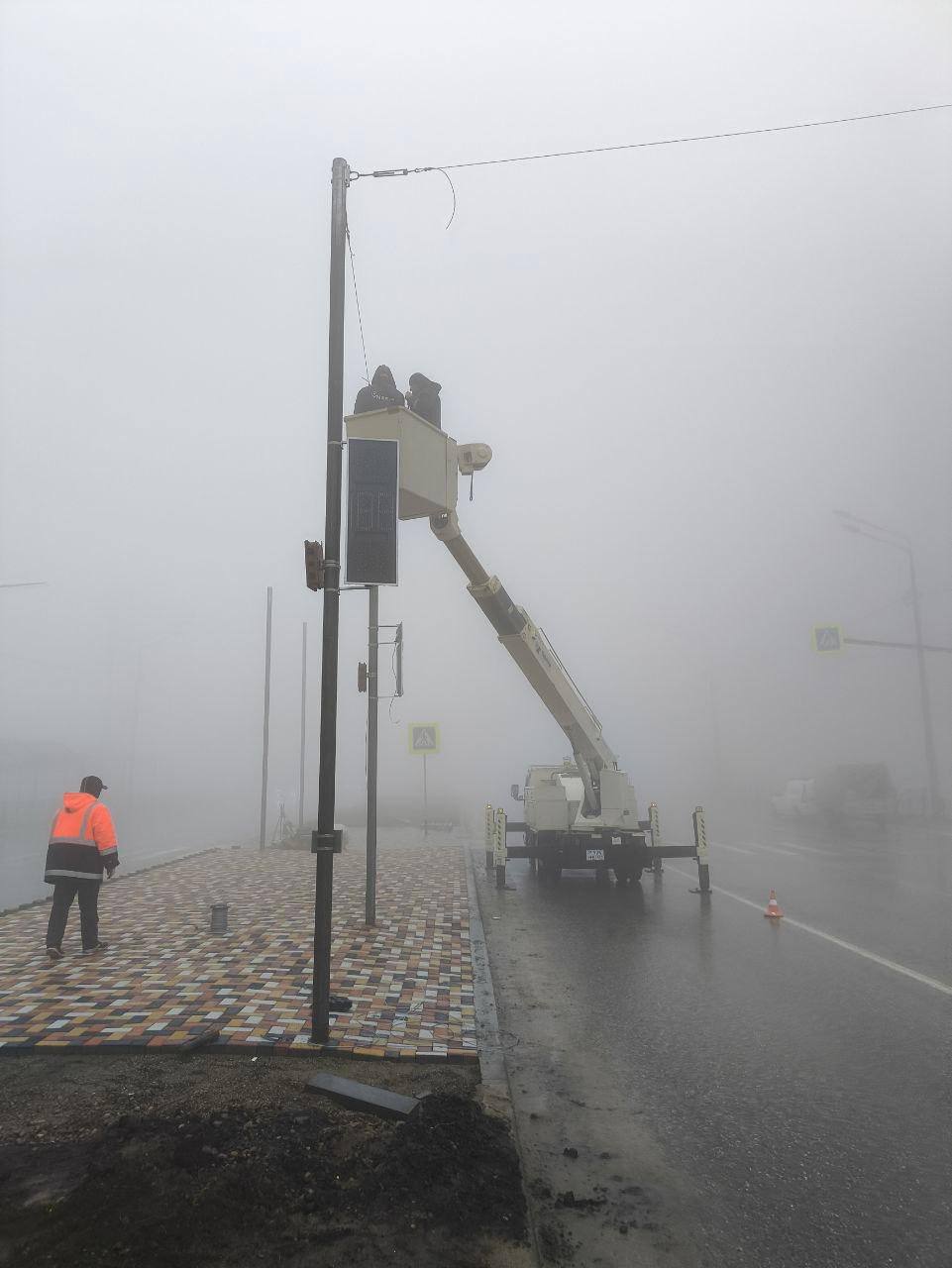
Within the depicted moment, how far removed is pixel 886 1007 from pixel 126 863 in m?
17.5

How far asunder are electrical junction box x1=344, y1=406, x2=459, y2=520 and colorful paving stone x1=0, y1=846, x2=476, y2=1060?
4460 mm

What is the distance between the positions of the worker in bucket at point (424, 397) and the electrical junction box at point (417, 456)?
229 mm

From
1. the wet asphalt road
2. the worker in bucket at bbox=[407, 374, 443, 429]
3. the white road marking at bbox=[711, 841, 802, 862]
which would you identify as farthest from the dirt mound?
the white road marking at bbox=[711, 841, 802, 862]

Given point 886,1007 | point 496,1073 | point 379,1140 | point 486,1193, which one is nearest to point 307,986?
point 496,1073

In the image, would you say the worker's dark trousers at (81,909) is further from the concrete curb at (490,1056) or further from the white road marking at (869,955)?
the white road marking at (869,955)

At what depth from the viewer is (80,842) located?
7.39 meters

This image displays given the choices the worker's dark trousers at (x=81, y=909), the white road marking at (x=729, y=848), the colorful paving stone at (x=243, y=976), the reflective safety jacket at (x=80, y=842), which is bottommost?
the white road marking at (x=729, y=848)

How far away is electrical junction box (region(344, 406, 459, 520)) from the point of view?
6.92 meters

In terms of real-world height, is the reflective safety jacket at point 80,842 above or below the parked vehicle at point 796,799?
above

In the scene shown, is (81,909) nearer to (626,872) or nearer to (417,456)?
(417,456)

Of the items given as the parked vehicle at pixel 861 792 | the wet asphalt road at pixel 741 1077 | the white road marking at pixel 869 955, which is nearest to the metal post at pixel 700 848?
the white road marking at pixel 869 955

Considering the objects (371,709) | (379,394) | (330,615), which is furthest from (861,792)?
(330,615)

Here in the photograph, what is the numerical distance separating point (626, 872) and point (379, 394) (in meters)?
9.38

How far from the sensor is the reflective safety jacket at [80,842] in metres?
7.33
